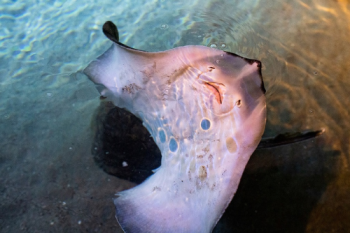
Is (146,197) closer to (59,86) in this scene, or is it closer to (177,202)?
(177,202)

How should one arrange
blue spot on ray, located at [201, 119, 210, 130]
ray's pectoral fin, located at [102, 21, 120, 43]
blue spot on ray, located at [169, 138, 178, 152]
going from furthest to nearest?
blue spot on ray, located at [169, 138, 178, 152]
ray's pectoral fin, located at [102, 21, 120, 43]
blue spot on ray, located at [201, 119, 210, 130]

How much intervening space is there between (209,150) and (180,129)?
414 mm

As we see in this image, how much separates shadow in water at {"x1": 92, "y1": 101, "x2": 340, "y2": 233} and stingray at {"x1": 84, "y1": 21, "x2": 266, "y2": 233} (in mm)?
488

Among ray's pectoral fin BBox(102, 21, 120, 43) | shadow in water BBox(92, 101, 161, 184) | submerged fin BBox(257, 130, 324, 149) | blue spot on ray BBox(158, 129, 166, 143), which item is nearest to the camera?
submerged fin BBox(257, 130, 324, 149)

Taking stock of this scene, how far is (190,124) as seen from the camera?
197 cm

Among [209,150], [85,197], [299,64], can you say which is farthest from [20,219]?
[299,64]

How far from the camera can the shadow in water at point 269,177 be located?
230cm

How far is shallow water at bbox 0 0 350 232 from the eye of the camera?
2.37m

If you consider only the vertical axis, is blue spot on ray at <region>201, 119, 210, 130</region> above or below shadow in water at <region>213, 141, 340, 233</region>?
above

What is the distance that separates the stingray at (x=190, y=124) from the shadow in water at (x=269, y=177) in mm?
488

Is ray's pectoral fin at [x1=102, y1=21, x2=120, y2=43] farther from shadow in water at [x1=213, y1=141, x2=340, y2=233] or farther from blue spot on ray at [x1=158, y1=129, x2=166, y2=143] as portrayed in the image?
shadow in water at [x1=213, y1=141, x2=340, y2=233]

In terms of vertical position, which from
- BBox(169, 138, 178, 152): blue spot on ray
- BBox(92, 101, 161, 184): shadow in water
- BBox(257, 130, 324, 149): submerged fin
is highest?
BBox(257, 130, 324, 149): submerged fin

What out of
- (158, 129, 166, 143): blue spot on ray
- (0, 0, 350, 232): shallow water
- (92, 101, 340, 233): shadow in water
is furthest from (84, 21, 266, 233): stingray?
(0, 0, 350, 232): shallow water

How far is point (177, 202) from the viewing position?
1.88m
